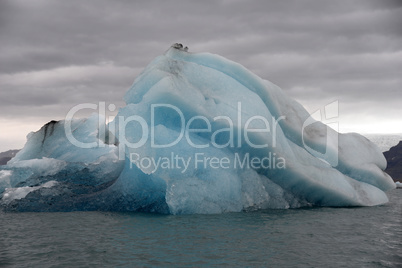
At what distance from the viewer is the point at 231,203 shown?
38.4 feet

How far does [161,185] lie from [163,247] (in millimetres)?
3884

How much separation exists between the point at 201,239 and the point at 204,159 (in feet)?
11.2

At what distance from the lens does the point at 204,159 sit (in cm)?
1151

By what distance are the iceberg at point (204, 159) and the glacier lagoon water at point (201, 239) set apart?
695mm

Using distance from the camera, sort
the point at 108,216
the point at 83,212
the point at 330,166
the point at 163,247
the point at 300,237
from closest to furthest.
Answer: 1. the point at 163,247
2. the point at 300,237
3. the point at 108,216
4. the point at 83,212
5. the point at 330,166

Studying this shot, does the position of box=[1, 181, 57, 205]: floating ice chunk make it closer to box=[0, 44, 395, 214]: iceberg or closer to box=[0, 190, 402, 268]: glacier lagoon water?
box=[0, 44, 395, 214]: iceberg

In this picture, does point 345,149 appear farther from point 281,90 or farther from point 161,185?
point 161,185

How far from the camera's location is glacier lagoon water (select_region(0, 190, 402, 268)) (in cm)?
704

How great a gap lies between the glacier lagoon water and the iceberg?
0.69 meters

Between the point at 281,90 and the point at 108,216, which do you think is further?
the point at 281,90

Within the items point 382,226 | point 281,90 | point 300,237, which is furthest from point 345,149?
point 300,237

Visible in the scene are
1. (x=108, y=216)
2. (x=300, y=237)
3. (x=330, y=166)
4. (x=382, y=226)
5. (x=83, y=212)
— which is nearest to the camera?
(x=300, y=237)

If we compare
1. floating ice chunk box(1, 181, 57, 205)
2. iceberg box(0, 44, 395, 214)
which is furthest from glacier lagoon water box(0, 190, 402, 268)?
floating ice chunk box(1, 181, 57, 205)

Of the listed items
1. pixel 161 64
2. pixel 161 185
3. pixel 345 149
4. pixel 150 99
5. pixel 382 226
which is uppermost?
pixel 161 64
